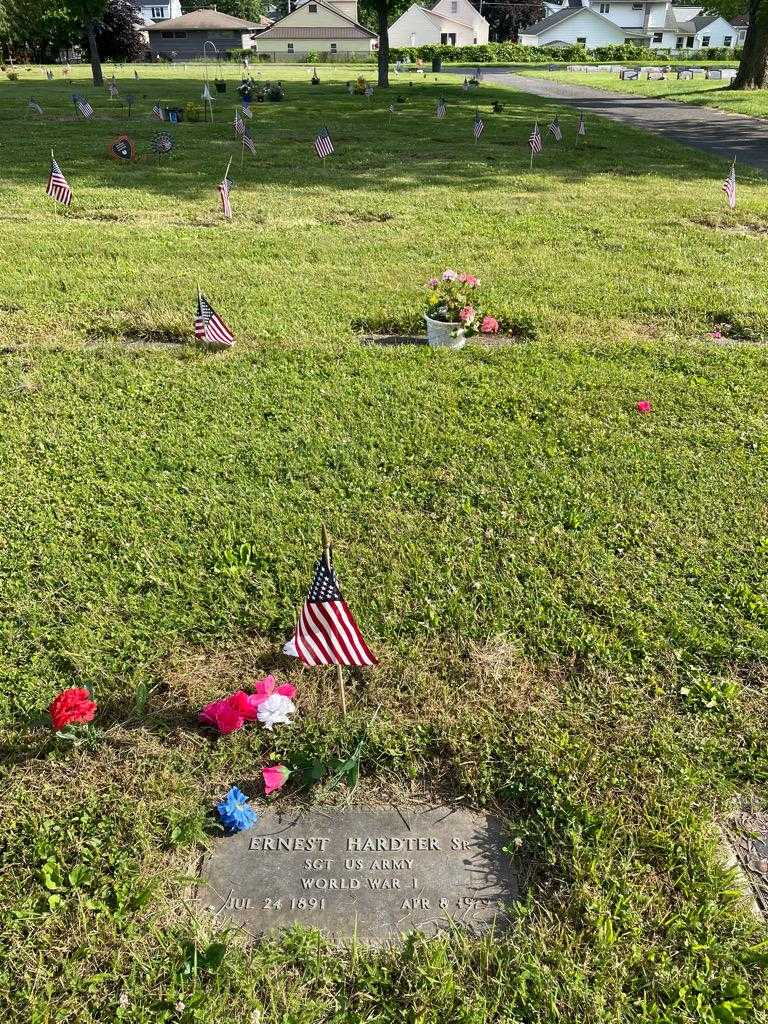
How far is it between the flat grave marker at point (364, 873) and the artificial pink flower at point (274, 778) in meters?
0.08

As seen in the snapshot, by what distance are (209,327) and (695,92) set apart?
33.2 meters

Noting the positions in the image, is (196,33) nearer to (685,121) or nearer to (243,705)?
(685,121)

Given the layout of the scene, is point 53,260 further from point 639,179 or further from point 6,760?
point 639,179

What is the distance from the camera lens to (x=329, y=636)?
104 inches

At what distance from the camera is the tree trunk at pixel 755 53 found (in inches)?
1043

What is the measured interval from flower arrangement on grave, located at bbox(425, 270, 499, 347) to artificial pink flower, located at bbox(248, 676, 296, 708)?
3960mm

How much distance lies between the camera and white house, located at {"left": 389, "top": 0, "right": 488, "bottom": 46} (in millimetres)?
73625

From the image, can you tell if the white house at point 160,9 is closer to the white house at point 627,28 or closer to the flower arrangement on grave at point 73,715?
the white house at point 627,28

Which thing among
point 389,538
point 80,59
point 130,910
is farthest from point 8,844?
point 80,59

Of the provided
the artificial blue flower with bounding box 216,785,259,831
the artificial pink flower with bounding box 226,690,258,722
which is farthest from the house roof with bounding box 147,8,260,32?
the artificial blue flower with bounding box 216,785,259,831

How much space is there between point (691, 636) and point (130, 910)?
248cm

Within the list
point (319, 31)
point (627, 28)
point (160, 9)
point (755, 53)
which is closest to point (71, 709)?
point (755, 53)

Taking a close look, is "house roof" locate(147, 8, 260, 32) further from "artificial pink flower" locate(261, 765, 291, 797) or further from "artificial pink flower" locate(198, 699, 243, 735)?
"artificial pink flower" locate(261, 765, 291, 797)

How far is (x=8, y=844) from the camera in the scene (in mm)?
2383
